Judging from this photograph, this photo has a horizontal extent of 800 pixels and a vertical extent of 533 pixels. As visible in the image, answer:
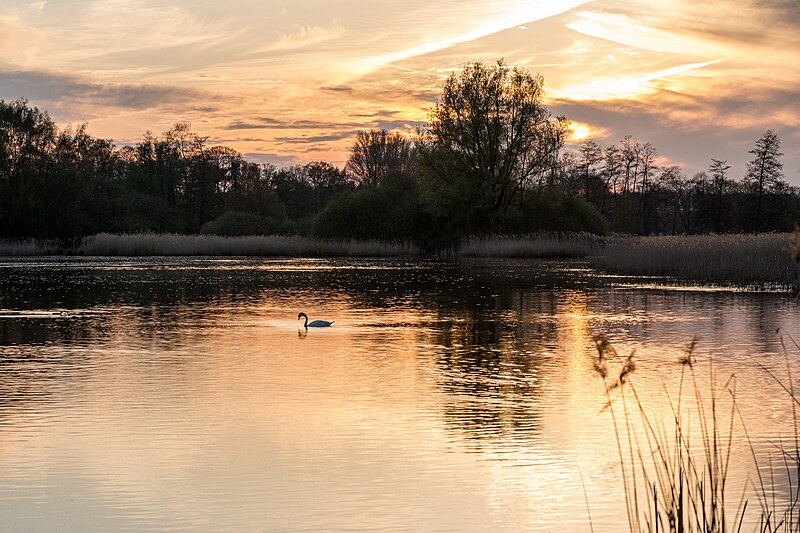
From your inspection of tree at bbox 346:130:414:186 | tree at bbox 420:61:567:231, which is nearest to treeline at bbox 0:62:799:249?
tree at bbox 420:61:567:231

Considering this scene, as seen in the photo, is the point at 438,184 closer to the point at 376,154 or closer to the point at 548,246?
the point at 548,246

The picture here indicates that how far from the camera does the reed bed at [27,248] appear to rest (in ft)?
172

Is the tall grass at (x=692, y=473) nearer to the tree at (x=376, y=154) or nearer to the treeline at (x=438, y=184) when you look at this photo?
the treeline at (x=438, y=184)

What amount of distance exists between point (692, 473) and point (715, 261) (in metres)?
23.8

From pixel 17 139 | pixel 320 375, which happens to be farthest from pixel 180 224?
pixel 320 375

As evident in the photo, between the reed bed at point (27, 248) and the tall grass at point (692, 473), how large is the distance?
48.3m

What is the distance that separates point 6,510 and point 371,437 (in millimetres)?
2890

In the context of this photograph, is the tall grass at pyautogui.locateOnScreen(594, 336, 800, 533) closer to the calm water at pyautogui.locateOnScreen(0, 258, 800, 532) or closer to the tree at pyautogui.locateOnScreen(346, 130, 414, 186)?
the calm water at pyautogui.locateOnScreen(0, 258, 800, 532)

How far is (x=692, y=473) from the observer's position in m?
6.66

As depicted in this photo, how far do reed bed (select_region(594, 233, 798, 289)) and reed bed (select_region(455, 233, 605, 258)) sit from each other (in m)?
11.0

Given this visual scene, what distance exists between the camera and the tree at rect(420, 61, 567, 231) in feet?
180

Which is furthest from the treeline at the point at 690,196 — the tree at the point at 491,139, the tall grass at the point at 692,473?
the tall grass at the point at 692,473

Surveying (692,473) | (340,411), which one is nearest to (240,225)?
(340,411)

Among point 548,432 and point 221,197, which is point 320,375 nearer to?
point 548,432
